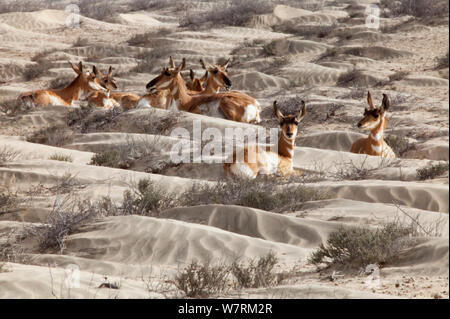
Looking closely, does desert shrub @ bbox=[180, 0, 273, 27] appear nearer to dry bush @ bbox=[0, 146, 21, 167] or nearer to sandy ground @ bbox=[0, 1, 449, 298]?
sandy ground @ bbox=[0, 1, 449, 298]

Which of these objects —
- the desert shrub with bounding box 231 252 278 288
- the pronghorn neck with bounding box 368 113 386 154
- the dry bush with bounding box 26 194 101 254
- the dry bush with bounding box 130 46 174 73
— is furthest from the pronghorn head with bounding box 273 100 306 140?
the dry bush with bounding box 130 46 174 73

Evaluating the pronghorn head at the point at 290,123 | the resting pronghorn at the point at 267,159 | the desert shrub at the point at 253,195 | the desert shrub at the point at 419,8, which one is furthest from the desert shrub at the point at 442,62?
the desert shrub at the point at 253,195

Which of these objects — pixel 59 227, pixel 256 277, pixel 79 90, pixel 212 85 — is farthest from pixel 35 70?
pixel 256 277

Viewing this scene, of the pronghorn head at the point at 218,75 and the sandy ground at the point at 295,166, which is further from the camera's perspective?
the pronghorn head at the point at 218,75

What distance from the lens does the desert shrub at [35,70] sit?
959 inches

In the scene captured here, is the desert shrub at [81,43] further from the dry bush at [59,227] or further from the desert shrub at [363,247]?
the desert shrub at [363,247]

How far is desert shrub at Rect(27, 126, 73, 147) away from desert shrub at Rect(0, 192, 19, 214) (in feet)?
17.0

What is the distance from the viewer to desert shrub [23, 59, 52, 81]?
24.4 meters

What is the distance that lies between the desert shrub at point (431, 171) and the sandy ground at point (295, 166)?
231 millimetres

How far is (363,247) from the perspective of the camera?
20.6 ft

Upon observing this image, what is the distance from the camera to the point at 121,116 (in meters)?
16.8

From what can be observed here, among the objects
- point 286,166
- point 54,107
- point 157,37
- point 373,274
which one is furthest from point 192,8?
point 373,274

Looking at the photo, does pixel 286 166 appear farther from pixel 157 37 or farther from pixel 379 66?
pixel 157 37

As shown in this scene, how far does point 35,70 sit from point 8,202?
15.7m
